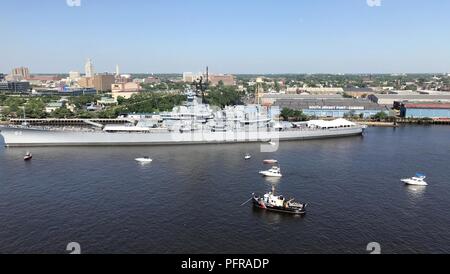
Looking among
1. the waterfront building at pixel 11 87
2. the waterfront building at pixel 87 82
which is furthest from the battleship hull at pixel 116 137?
the waterfront building at pixel 87 82

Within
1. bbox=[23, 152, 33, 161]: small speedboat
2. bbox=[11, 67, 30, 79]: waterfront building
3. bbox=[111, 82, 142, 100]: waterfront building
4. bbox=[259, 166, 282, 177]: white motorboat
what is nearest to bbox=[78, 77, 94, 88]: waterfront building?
bbox=[111, 82, 142, 100]: waterfront building

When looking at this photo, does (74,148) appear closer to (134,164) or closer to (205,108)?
(134,164)

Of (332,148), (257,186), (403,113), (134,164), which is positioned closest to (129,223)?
(257,186)

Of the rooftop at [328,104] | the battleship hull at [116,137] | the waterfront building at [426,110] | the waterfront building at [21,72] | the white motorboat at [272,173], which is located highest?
the waterfront building at [21,72]

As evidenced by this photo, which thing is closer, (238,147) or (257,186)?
(257,186)

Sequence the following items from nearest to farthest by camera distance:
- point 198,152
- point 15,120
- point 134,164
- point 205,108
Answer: point 134,164, point 198,152, point 205,108, point 15,120

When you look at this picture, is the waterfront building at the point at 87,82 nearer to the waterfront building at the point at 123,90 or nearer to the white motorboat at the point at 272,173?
the waterfront building at the point at 123,90

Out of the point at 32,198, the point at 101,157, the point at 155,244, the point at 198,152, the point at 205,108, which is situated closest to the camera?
the point at 155,244

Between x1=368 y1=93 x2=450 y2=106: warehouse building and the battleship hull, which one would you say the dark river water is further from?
x1=368 y1=93 x2=450 y2=106: warehouse building
